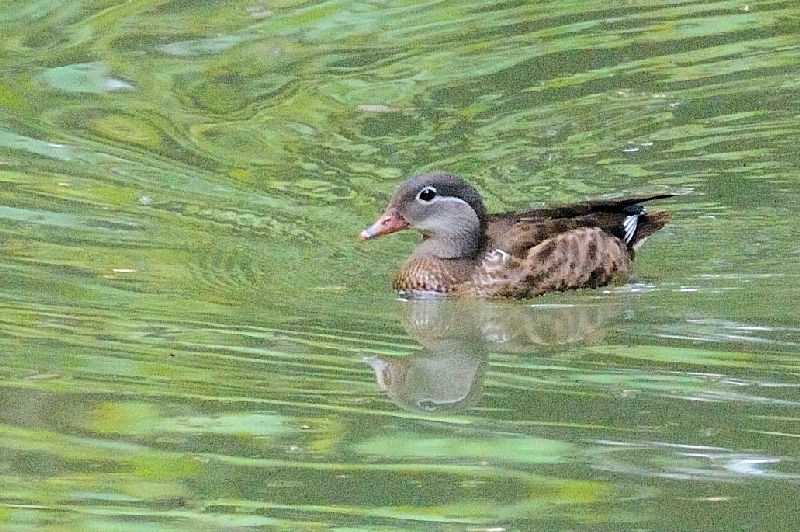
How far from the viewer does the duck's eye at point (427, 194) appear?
936 centimetres

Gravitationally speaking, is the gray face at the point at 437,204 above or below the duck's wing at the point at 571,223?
above

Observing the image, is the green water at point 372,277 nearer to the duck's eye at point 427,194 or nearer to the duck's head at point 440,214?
the duck's head at point 440,214

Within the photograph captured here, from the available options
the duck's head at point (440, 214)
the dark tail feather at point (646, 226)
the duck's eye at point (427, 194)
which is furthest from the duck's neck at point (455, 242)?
the dark tail feather at point (646, 226)

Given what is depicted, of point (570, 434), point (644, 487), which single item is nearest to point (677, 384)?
point (570, 434)

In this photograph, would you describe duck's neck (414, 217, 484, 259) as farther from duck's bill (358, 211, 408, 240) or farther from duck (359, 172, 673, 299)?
duck's bill (358, 211, 408, 240)

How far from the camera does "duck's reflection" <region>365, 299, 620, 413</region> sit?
688 centimetres

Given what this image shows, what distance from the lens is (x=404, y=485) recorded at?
5.55m

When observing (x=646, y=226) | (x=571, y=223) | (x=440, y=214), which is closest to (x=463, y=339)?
(x=440, y=214)

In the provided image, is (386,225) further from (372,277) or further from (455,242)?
(455,242)

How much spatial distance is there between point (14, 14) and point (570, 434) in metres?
9.00

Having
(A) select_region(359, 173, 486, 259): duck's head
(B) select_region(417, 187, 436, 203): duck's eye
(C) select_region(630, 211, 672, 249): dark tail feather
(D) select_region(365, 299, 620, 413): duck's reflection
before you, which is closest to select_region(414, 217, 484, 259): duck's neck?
(A) select_region(359, 173, 486, 259): duck's head

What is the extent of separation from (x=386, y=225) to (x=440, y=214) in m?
0.30

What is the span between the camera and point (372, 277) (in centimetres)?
934

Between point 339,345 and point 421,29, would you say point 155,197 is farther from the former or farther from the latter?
point 421,29
